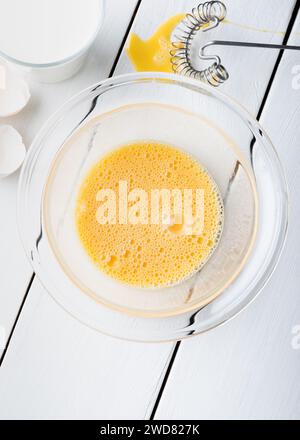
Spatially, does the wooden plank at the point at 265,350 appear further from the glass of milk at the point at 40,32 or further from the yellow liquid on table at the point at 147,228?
the glass of milk at the point at 40,32

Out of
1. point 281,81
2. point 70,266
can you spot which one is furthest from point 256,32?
point 70,266

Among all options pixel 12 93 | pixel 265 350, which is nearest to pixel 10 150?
pixel 12 93

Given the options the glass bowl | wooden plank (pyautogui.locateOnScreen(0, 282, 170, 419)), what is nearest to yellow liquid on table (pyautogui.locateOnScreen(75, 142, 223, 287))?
the glass bowl

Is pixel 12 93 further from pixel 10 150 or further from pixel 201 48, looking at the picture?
pixel 201 48

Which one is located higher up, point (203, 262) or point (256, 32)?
point (256, 32)

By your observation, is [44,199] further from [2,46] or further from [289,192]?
[289,192]

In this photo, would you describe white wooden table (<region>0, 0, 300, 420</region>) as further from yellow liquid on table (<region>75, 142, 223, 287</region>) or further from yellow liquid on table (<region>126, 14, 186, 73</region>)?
yellow liquid on table (<region>75, 142, 223, 287</region>)
